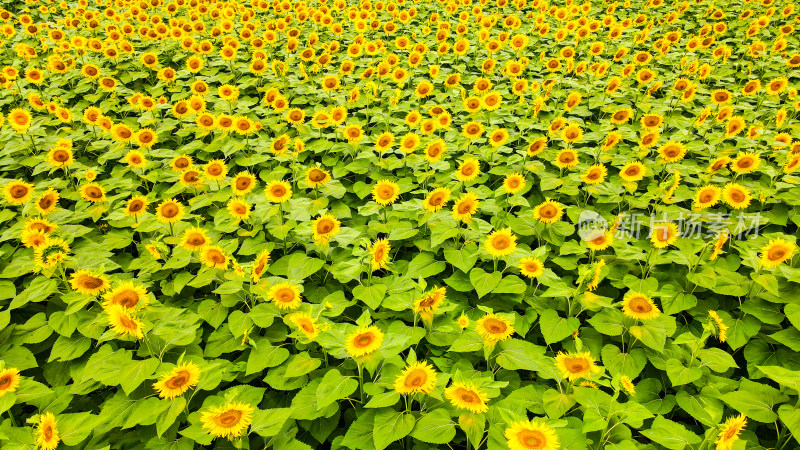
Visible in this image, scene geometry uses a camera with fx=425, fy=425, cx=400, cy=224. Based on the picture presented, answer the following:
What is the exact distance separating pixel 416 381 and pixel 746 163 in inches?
169

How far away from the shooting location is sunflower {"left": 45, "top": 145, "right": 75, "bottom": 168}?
4605mm

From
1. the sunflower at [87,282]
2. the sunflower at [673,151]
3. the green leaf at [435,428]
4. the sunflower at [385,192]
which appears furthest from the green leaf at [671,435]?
the sunflower at [87,282]

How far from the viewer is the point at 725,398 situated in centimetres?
270

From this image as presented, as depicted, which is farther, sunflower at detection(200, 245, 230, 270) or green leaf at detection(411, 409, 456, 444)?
sunflower at detection(200, 245, 230, 270)

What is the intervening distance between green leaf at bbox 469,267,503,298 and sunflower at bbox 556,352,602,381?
2.89 feet

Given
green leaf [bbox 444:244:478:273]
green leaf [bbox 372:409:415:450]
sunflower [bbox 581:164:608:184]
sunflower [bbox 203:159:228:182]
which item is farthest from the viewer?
sunflower [bbox 581:164:608:184]

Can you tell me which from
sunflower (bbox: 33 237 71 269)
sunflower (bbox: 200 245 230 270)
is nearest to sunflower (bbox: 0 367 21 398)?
sunflower (bbox: 33 237 71 269)

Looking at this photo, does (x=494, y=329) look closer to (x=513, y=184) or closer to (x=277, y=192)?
(x=513, y=184)

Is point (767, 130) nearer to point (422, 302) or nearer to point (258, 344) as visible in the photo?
point (422, 302)

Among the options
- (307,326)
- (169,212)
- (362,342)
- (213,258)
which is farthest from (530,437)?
(169,212)

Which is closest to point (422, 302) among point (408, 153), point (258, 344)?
point (258, 344)

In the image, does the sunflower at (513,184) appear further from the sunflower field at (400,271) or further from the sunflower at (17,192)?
the sunflower at (17,192)

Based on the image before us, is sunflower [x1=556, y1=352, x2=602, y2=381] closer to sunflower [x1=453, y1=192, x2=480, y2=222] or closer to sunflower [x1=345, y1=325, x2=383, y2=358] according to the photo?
sunflower [x1=345, y1=325, x2=383, y2=358]

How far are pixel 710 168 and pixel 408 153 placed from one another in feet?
10.5
